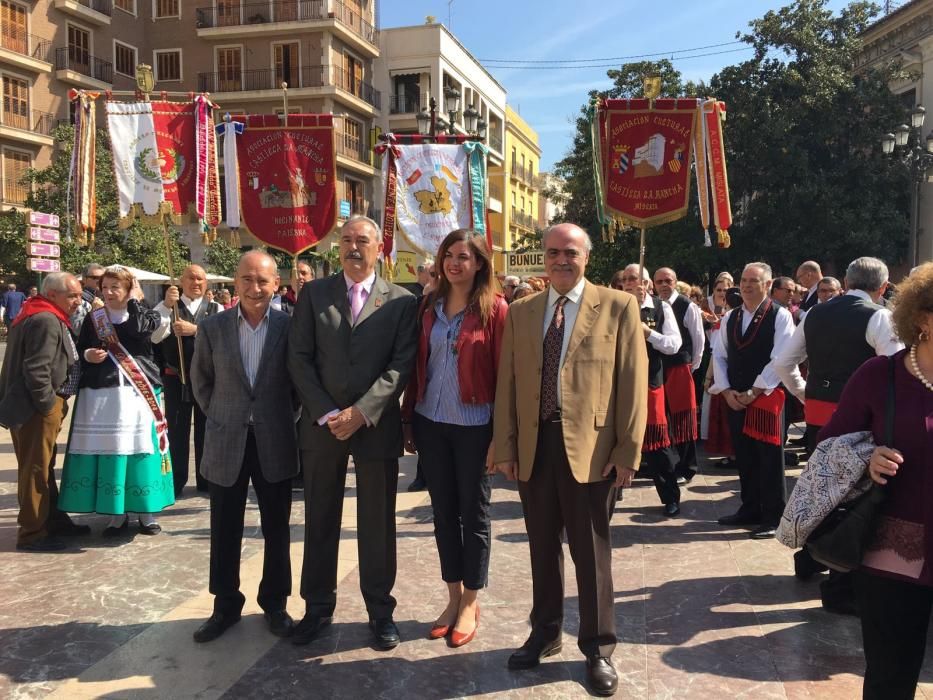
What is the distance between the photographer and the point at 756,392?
539cm

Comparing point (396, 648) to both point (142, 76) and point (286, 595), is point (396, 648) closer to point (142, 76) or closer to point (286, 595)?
point (286, 595)

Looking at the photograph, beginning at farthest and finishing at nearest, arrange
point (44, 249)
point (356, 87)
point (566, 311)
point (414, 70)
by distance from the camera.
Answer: point (414, 70), point (356, 87), point (44, 249), point (566, 311)

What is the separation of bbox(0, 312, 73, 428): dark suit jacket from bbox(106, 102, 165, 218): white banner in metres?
1.57

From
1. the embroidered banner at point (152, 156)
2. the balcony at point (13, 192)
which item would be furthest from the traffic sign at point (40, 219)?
the balcony at point (13, 192)

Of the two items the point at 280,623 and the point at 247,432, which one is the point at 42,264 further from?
the point at 280,623

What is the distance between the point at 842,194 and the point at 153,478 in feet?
76.4

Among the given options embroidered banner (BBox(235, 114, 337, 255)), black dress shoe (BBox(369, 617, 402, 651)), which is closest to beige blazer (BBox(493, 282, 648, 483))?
black dress shoe (BBox(369, 617, 402, 651))

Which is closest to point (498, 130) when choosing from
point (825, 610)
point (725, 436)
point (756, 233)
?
point (756, 233)

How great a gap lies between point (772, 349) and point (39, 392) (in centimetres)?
501

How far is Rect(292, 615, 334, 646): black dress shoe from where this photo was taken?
3.65 m

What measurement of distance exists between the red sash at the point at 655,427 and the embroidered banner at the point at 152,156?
4.10 meters

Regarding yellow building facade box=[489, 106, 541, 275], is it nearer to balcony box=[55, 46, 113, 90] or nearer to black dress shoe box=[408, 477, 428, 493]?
balcony box=[55, 46, 113, 90]

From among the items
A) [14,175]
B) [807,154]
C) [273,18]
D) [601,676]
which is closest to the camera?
[601,676]

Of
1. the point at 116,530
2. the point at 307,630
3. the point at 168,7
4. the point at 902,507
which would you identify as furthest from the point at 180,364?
the point at 168,7
